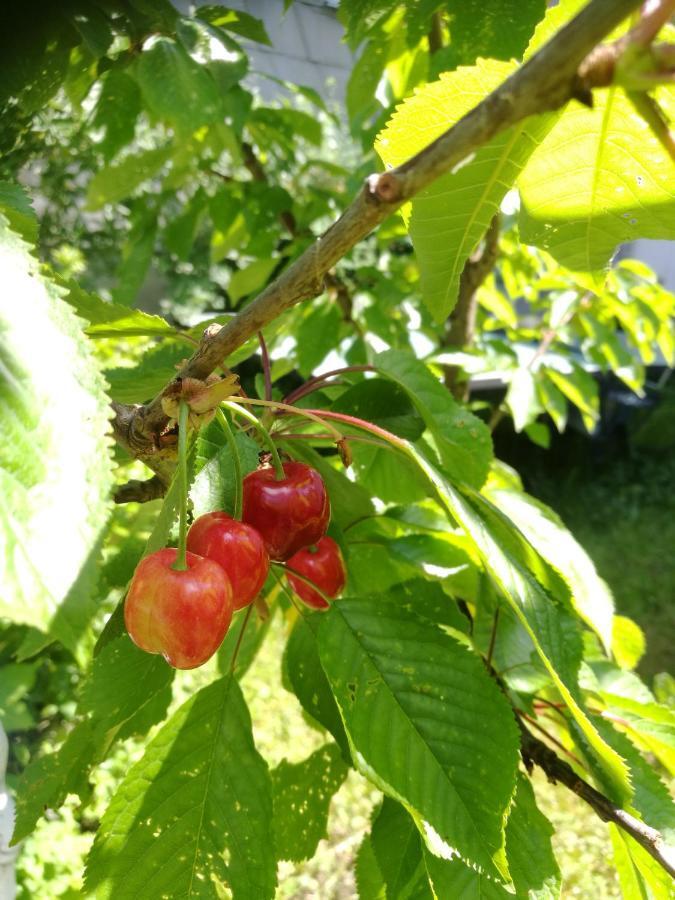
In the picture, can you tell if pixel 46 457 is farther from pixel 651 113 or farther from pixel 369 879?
pixel 369 879

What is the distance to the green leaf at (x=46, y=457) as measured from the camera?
0.33 meters

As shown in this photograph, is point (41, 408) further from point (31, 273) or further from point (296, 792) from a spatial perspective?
point (296, 792)

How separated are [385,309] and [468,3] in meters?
1.03

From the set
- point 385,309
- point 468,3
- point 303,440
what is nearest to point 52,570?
point 303,440

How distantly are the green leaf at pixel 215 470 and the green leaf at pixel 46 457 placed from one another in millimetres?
332

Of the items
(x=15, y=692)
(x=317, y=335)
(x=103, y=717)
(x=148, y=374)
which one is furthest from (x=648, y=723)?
(x=15, y=692)

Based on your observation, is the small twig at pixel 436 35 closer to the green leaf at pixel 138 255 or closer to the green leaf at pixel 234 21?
the green leaf at pixel 234 21

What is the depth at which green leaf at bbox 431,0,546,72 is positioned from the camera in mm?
1075

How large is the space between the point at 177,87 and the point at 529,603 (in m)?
1.01

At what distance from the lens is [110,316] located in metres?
0.79

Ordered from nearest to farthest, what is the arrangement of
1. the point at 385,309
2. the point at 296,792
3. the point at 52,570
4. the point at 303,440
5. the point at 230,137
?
the point at 52,570, the point at 303,440, the point at 296,792, the point at 230,137, the point at 385,309

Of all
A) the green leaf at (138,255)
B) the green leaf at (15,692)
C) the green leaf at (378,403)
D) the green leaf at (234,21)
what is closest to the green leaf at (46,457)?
the green leaf at (378,403)

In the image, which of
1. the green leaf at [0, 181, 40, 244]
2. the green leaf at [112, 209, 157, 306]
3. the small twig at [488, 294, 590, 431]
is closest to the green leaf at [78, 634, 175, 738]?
the green leaf at [0, 181, 40, 244]

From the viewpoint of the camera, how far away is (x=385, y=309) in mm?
2092
